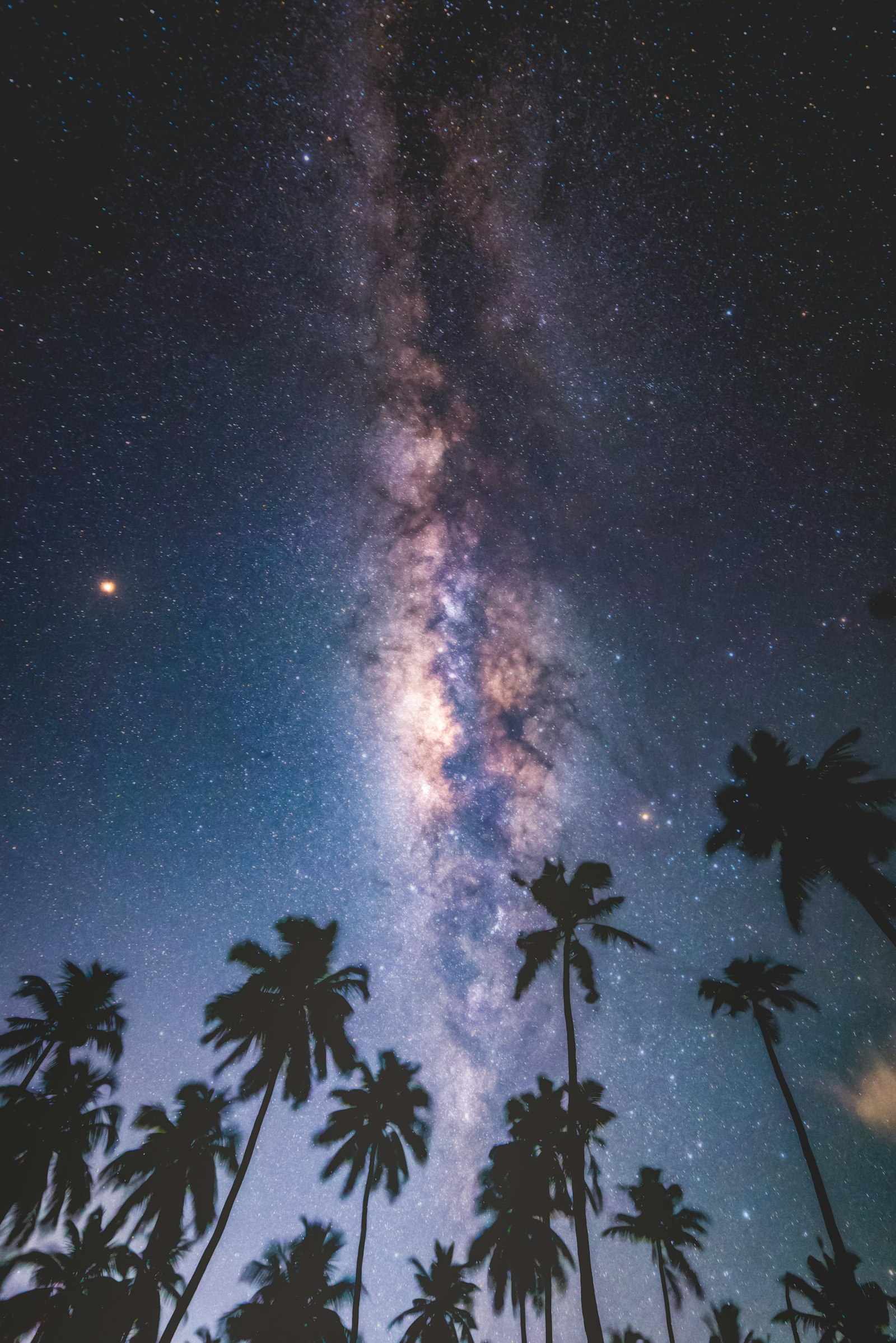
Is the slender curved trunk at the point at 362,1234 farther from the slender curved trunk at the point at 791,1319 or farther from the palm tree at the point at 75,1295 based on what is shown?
the slender curved trunk at the point at 791,1319

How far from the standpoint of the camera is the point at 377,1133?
19.5 m

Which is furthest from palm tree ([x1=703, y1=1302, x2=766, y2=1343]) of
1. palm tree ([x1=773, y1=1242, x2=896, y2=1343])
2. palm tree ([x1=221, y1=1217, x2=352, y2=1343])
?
palm tree ([x1=221, y1=1217, x2=352, y2=1343])

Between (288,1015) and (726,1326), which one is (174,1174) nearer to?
(288,1015)

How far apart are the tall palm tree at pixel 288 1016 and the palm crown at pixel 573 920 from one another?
639cm

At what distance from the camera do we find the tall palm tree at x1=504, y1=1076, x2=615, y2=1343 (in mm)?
17547

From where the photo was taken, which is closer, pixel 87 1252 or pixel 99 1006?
pixel 99 1006

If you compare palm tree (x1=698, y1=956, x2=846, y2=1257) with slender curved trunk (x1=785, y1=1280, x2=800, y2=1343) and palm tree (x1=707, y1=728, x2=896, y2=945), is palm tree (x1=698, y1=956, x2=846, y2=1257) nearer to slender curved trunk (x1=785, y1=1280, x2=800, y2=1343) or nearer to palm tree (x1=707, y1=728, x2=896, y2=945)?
palm tree (x1=707, y1=728, x2=896, y2=945)

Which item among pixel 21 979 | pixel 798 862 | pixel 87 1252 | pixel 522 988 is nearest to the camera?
pixel 798 862

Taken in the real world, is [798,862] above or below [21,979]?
above

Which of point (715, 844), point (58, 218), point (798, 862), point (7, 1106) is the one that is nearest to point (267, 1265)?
point (7, 1106)

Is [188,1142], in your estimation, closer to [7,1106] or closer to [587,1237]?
[7,1106]

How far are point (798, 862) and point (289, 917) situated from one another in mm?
18067

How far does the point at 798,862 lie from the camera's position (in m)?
15.1

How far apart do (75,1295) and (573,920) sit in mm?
25503
